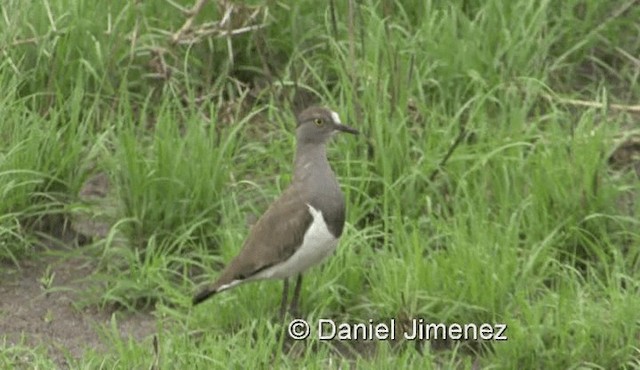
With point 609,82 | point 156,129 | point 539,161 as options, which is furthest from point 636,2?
point 156,129

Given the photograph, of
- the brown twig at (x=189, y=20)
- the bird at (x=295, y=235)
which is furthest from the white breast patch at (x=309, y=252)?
the brown twig at (x=189, y=20)

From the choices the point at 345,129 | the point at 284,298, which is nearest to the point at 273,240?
the point at 284,298

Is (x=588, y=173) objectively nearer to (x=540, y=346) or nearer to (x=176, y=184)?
(x=540, y=346)

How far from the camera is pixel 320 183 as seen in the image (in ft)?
23.4

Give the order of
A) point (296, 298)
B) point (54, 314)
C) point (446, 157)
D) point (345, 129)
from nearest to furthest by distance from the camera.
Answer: point (296, 298)
point (345, 129)
point (54, 314)
point (446, 157)

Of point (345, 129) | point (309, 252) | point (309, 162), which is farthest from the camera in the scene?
point (345, 129)

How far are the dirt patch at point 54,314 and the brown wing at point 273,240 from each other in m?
0.51

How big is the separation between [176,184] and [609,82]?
210 cm

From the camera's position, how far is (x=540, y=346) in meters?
6.79

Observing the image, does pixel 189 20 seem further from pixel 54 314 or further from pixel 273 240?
pixel 273 240

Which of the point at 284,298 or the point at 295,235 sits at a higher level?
the point at 295,235

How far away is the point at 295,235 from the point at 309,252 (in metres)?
0.10

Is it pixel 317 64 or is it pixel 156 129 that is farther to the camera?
pixel 317 64

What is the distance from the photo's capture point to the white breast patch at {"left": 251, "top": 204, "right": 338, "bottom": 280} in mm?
6949
